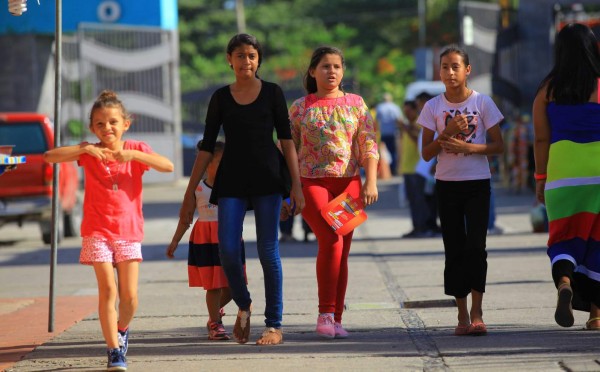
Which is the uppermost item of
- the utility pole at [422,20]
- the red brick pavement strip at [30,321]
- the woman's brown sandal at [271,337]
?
the utility pole at [422,20]

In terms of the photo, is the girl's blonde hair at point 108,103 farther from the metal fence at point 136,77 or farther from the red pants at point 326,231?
the metal fence at point 136,77

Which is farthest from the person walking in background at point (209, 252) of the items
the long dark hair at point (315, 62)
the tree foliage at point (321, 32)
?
the tree foliage at point (321, 32)

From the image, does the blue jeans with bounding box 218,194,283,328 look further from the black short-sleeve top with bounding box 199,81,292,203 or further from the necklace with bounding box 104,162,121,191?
the necklace with bounding box 104,162,121,191

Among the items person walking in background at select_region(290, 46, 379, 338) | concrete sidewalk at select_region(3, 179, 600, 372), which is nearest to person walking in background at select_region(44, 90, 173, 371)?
concrete sidewalk at select_region(3, 179, 600, 372)

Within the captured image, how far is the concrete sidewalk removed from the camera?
6.88 metres

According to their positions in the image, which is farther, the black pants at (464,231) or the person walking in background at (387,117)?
the person walking in background at (387,117)

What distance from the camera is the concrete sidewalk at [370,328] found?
6.88 meters

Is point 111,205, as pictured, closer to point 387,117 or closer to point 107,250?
point 107,250

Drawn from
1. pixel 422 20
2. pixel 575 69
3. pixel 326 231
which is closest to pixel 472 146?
pixel 575 69

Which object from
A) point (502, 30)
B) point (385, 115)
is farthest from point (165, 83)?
point (502, 30)

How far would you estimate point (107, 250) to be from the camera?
6906 millimetres

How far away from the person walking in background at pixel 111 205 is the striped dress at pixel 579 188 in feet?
7.90

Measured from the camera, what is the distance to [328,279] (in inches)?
317

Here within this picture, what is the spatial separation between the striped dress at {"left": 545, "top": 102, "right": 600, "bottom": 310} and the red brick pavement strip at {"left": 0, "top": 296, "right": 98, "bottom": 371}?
3.24 m
